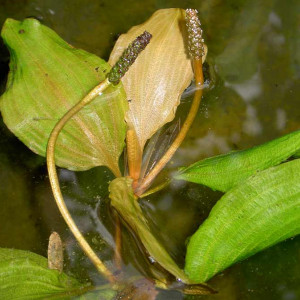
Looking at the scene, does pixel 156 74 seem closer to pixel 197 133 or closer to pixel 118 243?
pixel 197 133

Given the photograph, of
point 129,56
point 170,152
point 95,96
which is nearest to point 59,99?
point 95,96

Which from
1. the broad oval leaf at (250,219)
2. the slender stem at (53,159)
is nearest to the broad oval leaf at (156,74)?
the slender stem at (53,159)

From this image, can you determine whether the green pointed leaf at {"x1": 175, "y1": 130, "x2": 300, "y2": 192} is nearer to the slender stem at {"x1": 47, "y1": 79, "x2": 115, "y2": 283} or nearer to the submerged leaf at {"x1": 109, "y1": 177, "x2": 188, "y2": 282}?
the submerged leaf at {"x1": 109, "y1": 177, "x2": 188, "y2": 282}

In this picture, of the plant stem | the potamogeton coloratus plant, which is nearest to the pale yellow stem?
the potamogeton coloratus plant

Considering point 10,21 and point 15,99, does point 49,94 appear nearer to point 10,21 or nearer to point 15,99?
point 15,99

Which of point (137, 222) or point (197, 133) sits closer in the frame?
point (137, 222)

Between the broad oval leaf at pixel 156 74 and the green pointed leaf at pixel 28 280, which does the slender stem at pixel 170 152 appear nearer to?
the broad oval leaf at pixel 156 74
